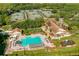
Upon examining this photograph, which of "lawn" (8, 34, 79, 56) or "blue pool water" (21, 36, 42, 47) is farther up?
"blue pool water" (21, 36, 42, 47)

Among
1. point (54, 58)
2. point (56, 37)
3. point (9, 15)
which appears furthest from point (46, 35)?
point (9, 15)

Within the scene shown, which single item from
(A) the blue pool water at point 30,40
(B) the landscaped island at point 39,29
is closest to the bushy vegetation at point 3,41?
(B) the landscaped island at point 39,29

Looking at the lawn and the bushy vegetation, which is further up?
the bushy vegetation

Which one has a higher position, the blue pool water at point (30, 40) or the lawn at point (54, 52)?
the blue pool water at point (30, 40)

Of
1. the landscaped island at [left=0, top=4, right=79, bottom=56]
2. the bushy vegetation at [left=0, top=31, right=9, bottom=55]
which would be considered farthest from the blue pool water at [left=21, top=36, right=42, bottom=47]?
the bushy vegetation at [left=0, top=31, right=9, bottom=55]

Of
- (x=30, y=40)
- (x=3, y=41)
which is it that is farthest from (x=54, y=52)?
(x=3, y=41)

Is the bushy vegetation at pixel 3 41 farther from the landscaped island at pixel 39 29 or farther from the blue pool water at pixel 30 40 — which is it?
the blue pool water at pixel 30 40

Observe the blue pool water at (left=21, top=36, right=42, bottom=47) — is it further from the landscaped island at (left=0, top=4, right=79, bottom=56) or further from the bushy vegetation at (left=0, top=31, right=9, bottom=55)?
the bushy vegetation at (left=0, top=31, right=9, bottom=55)

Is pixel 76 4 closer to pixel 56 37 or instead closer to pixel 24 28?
pixel 56 37
